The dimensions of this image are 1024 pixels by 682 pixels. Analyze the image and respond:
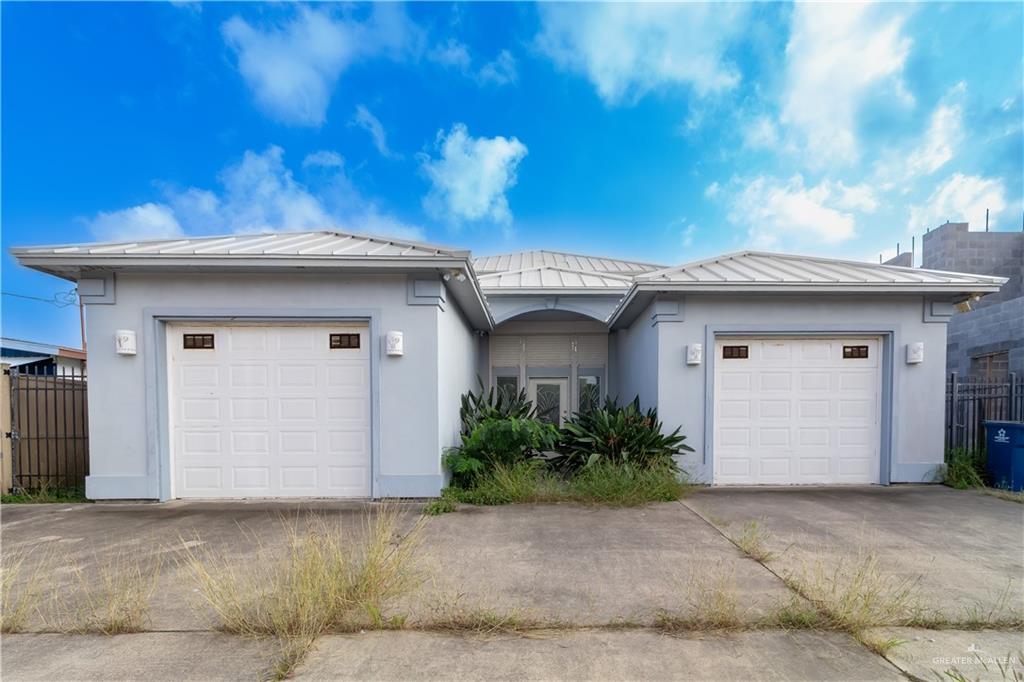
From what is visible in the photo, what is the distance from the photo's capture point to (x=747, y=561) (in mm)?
3623

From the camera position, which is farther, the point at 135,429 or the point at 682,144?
the point at 682,144

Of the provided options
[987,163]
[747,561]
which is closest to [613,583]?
[747,561]

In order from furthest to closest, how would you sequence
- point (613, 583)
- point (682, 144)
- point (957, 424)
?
point (682, 144) < point (957, 424) < point (613, 583)

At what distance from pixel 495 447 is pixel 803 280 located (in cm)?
524

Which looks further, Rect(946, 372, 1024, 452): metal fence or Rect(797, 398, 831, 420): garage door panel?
Rect(946, 372, 1024, 452): metal fence

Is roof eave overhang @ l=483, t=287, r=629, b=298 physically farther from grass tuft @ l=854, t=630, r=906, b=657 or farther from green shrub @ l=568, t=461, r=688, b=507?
grass tuft @ l=854, t=630, r=906, b=657

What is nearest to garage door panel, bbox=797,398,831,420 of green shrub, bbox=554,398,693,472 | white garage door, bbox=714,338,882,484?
white garage door, bbox=714,338,882,484

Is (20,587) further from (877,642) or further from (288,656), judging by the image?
(877,642)

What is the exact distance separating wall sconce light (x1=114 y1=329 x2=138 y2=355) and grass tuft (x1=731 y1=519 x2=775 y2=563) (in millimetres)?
7533

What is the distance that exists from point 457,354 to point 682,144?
11.4 metres

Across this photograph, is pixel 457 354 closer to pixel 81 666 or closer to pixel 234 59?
pixel 81 666

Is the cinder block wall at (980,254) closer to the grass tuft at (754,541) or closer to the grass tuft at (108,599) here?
the grass tuft at (754,541)

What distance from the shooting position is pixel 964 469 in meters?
6.57

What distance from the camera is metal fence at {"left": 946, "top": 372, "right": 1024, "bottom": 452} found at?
7055 millimetres
